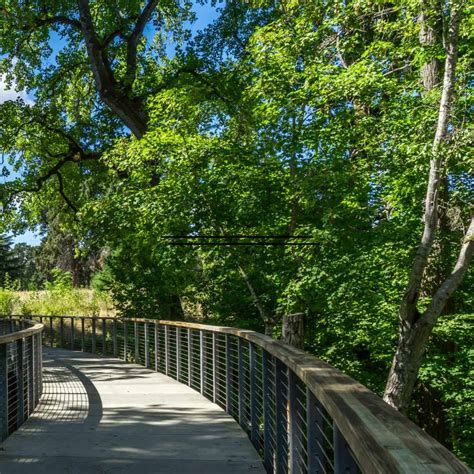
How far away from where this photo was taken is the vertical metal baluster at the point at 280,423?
427cm

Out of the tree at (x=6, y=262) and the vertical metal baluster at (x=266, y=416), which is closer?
the vertical metal baluster at (x=266, y=416)

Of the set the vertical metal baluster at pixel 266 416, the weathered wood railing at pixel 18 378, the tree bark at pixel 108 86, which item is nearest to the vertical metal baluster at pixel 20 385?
the weathered wood railing at pixel 18 378

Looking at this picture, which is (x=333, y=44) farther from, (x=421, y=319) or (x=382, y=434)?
(x=382, y=434)

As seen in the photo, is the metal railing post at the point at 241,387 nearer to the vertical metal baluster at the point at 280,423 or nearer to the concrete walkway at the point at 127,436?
the concrete walkway at the point at 127,436

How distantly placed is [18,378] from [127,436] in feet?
5.22

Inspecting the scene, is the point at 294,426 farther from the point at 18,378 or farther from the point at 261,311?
the point at 261,311

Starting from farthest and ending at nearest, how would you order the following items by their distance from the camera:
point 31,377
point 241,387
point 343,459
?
1. point 31,377
2. point 241,387
3. point 343,459

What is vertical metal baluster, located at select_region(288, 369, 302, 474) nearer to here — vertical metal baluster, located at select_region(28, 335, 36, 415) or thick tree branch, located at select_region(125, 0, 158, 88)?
vertical metal baluster, located at select_region(28, 335, 36, 415)

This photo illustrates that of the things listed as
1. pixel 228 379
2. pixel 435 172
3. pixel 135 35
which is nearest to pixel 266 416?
pixel 228 379

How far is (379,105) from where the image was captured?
13.4m

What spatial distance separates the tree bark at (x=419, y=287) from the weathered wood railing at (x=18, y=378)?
6428mm

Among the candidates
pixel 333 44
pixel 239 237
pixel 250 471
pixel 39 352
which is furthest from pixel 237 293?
pixel 250 471

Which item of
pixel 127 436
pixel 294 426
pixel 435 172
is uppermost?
pixel 435 172

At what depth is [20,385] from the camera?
21.9ft
